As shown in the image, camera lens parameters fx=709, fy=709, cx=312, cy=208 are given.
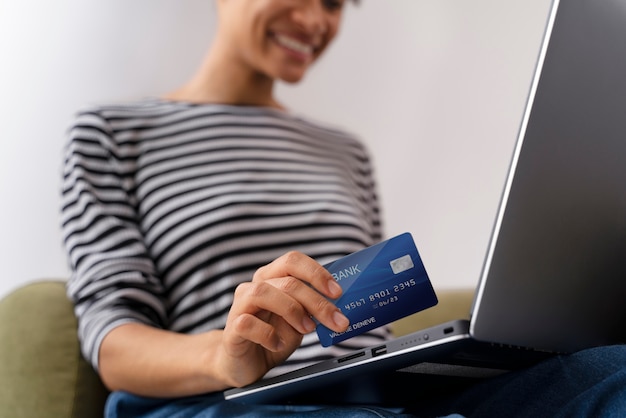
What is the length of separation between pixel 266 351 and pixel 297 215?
0.48 m

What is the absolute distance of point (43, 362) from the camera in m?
1.07

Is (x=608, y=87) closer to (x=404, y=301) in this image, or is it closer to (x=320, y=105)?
(x=404, y=301)

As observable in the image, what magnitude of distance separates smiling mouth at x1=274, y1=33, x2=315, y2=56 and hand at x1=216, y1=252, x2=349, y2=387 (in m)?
0.75

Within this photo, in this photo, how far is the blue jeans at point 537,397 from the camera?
25.9 inches

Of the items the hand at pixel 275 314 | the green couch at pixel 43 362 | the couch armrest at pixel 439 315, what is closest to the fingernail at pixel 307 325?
the hand at pixel 275 314

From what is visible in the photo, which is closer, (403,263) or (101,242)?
(403,263)

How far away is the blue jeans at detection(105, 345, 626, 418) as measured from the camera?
25.9 inches

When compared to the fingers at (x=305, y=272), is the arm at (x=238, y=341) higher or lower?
lower

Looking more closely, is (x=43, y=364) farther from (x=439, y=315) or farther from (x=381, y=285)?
(x=439, y=315)

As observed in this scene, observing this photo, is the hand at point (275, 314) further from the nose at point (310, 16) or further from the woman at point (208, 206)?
the nose at point (310, 16)

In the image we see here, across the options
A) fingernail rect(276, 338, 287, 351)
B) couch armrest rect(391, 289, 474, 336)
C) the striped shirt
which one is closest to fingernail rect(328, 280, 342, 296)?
fingernail rect(276, 338, 287, 351)

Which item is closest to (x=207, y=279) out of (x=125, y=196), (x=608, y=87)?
(x=125, y=196)

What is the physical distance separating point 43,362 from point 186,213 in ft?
1.05

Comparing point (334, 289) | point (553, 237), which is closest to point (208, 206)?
point (334, 289)
